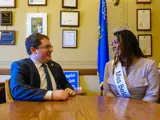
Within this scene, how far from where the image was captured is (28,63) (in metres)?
1.80

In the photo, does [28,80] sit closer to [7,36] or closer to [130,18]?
[7,36]

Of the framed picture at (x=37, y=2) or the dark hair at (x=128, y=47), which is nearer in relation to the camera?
the dark hair at (x=128, y=47)

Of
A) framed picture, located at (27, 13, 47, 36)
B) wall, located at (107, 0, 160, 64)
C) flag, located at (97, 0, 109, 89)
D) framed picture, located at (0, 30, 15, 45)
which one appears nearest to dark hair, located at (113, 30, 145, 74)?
flag, located at (97, 0, 109, 89)

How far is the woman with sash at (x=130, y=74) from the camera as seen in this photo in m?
1.94

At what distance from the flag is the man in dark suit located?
114 cm

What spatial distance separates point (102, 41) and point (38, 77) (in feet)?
5.16

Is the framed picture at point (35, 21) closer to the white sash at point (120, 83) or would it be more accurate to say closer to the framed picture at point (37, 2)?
the framed picture at point (37, 2)

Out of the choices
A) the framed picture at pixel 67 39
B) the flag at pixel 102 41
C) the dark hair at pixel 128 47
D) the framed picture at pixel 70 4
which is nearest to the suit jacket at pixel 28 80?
the dark hair at pixel 128 47

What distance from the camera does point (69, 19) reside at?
133 inches

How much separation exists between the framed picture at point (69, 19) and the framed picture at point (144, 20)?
93 centimetres

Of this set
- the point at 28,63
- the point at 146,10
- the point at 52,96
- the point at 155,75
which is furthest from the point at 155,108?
the point at 146,10

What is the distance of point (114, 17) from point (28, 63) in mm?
1976

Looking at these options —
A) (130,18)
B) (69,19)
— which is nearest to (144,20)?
(130,18)

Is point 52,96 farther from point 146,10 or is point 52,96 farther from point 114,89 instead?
point 146,10
